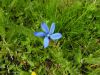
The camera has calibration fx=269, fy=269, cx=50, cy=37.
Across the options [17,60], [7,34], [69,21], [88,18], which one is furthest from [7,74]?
[88,18]

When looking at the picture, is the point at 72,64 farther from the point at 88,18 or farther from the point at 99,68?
the point at 88,18

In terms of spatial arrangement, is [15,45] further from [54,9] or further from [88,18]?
[88,18]

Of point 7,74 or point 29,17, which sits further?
point 29,17

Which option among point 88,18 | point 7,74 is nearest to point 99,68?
point 88,18

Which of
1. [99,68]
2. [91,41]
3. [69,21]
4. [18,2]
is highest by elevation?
[18,2]

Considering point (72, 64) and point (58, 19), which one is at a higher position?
point (58, 19)

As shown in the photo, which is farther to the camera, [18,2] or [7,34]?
[18,2]
